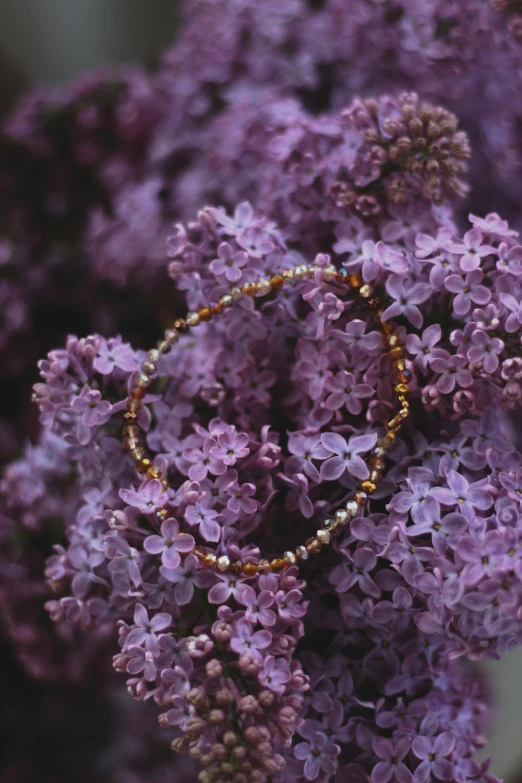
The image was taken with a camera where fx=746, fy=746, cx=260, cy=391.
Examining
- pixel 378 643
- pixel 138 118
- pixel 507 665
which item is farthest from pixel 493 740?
pixel 138 118

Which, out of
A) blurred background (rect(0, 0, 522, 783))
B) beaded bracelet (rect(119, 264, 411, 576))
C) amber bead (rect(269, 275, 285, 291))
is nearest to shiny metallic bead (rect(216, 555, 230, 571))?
beaded bracelet (rect(119, 264, 411, 576))

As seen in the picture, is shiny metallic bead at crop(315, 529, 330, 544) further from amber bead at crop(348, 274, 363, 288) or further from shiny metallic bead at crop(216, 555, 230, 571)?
amber bead at crop(348, 274, 363, 288)

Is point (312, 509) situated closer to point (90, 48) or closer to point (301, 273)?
point (301, 273)

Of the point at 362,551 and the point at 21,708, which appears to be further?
the point at 21,708

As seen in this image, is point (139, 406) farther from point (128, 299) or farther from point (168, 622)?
point (128, 299)

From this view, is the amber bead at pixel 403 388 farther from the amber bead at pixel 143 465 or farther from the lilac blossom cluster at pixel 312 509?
the amber bead at pixel 143 465

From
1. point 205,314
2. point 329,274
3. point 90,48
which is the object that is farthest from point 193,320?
point 90,48

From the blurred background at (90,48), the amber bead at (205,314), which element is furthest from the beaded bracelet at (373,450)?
the blurred background at (90,48)
